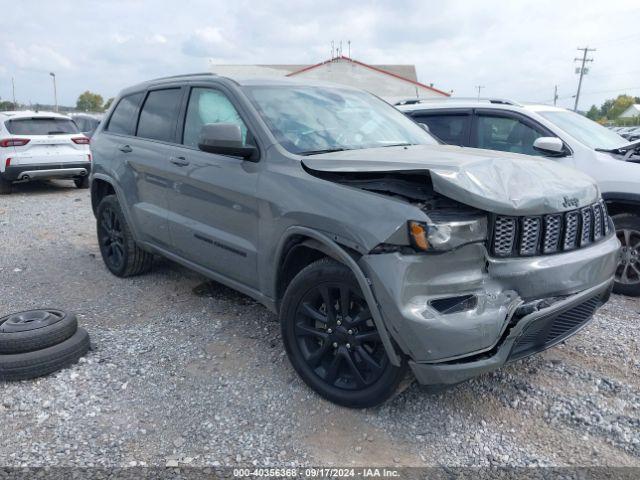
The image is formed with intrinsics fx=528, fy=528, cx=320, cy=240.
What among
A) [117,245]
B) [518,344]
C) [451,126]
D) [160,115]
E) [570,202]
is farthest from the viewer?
[451,126]

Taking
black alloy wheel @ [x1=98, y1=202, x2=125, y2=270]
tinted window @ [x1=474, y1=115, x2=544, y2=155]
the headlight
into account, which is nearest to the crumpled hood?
the headlight

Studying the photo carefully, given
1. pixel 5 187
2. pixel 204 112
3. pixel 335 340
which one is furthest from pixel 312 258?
pixel 5 187

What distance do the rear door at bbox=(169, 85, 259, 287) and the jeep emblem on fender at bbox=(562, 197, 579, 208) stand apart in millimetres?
1797

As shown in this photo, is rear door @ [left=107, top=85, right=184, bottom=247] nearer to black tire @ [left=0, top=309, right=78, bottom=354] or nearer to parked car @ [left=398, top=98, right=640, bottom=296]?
black tire @ [left=0, top=309, right=78, bottom=354]

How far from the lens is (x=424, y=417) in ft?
9.68

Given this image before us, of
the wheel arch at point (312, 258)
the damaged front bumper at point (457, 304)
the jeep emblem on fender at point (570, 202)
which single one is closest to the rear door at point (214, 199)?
the wheel arch at point (312, 258)

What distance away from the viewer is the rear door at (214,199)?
3475 millimetres

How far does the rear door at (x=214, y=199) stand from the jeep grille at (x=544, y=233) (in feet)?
4.96

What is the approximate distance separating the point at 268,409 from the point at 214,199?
1.51m

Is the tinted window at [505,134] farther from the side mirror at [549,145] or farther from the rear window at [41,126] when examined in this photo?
the rear window at [41,126]

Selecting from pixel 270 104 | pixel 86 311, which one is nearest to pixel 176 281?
pixel 86 311

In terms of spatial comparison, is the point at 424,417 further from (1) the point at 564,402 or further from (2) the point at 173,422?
(2) the point at 173,422

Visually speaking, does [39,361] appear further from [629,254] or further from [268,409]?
[629,254]

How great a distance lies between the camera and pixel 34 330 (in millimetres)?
3412
